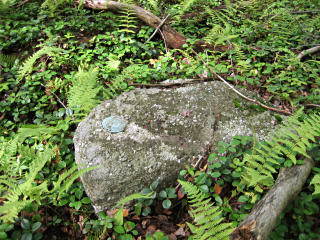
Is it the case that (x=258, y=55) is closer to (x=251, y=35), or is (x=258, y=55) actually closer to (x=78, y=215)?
(x=251, y=35)

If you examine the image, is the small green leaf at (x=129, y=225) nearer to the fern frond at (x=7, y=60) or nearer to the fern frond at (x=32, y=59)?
the fern frond at (x=32, y=59)

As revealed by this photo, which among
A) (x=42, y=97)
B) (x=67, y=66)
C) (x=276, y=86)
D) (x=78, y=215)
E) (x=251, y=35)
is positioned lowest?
(x=78, y=215)

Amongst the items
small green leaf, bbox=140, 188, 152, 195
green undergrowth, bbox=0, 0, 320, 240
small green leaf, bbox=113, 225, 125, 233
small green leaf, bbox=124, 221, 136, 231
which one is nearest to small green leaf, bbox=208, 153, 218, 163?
green undergrowth, bbox=0, 0, 320, 240

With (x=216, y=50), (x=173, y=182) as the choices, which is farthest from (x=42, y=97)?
(x=216, y=50)

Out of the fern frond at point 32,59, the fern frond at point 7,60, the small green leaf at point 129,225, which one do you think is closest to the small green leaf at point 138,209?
the small green leaf at point 129,225

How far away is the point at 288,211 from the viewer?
2043 millimetres

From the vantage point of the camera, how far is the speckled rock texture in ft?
7.80

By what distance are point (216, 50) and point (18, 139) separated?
377cm

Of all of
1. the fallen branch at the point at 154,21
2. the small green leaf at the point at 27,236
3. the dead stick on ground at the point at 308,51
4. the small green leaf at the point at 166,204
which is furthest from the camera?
the fallen branch at the point at 154,21

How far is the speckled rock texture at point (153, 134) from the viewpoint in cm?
238

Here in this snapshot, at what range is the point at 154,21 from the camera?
4.75 meters

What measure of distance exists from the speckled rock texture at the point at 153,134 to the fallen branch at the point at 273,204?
1.89ft

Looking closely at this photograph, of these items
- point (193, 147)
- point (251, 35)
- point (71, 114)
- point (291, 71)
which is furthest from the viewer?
point (251, 35)

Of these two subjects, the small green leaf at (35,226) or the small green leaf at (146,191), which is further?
the small green leaf at (146,191)
